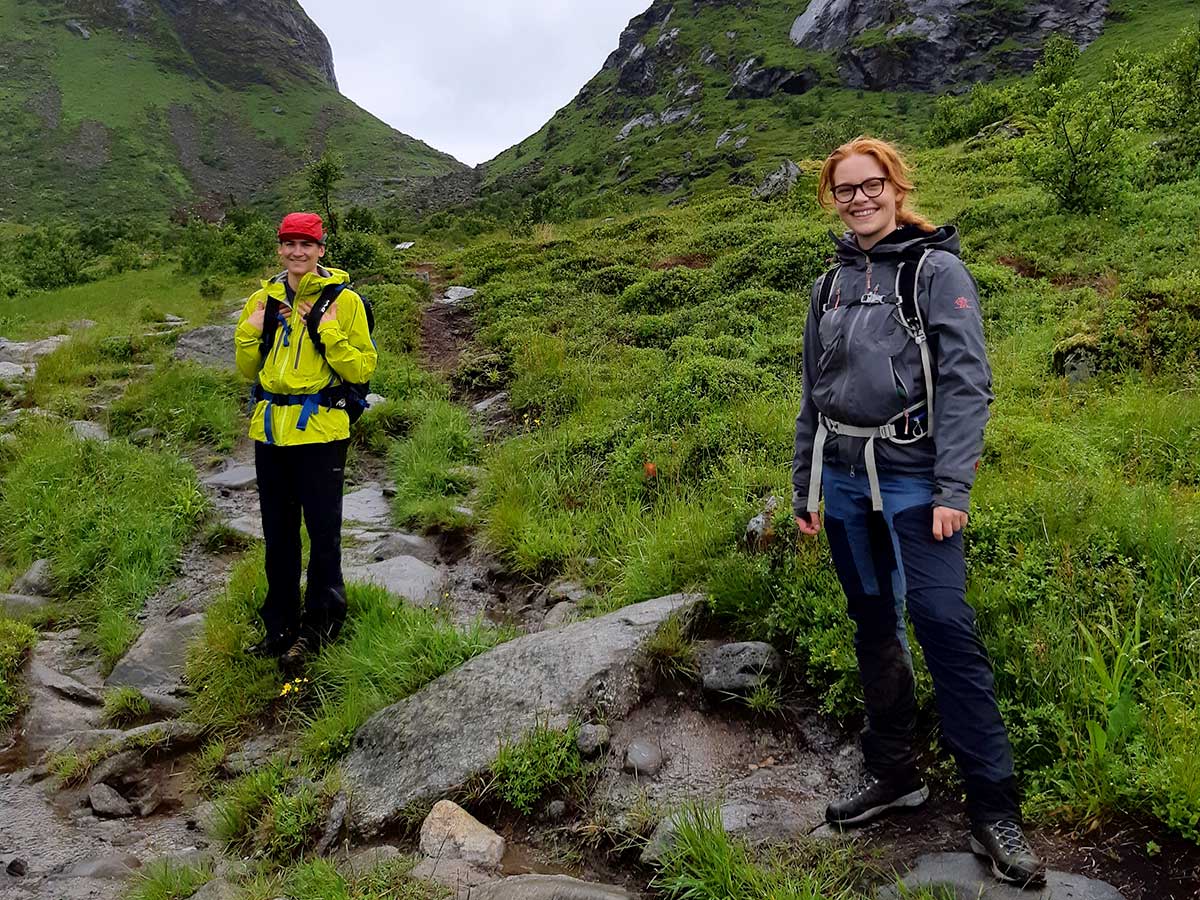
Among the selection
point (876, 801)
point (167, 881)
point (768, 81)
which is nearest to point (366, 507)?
point (167, 881)

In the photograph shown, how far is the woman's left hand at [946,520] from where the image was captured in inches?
101

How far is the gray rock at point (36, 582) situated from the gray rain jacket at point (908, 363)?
22.3ft

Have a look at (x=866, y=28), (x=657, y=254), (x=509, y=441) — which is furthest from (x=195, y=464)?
(x=866, y=28)

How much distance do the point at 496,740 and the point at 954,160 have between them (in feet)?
87.0

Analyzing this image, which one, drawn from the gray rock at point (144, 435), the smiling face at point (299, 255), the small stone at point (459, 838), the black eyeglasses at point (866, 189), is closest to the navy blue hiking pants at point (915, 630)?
the black eyeglasses at point (866, 189)

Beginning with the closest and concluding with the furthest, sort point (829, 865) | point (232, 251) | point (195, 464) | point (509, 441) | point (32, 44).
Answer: point (829, 865), point (509, 441), point (195, 464), point (232, 251), point (32, 44)

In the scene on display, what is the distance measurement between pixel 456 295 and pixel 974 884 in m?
17.2

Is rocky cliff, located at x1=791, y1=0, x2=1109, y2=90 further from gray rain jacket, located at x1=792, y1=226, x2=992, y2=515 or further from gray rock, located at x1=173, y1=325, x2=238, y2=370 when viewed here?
gray rain jacket, located at x1=792, y1=226, x2=992, y2=515

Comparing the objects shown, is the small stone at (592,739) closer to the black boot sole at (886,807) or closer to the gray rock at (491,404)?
the black boot sole at (886,807)

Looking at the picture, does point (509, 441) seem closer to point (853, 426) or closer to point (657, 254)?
point (853, 426)

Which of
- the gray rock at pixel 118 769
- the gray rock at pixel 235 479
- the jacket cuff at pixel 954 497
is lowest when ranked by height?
the gray rock at pixel 118 769

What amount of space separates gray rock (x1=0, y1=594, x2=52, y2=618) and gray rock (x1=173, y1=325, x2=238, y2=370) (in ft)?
21.2

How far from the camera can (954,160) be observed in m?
24.5

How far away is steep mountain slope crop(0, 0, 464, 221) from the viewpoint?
98.3m
